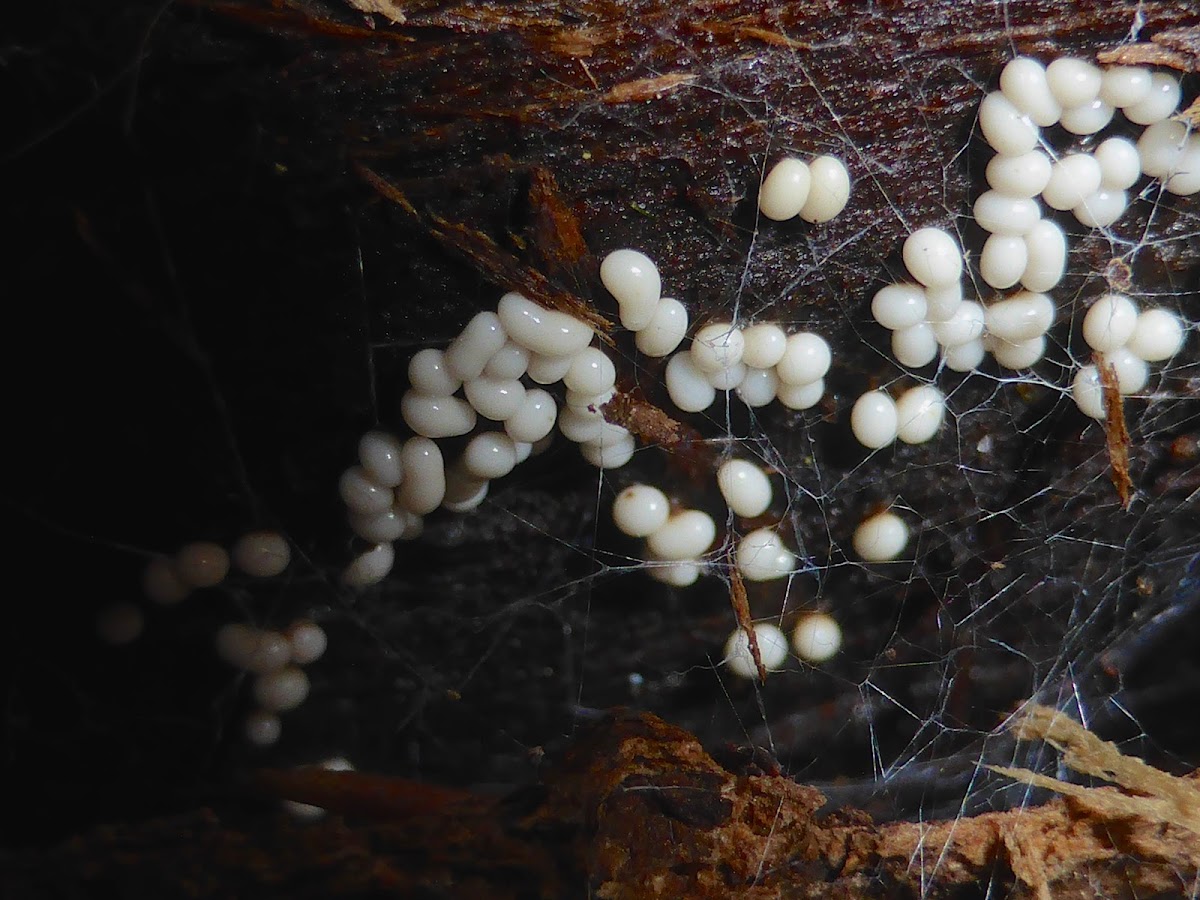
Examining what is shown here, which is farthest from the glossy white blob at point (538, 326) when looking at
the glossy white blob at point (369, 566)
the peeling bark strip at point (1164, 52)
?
the peeling bark strip at point (1164, 52)

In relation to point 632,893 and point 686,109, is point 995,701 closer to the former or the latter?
point 632,893

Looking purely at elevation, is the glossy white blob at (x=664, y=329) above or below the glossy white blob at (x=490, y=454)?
above

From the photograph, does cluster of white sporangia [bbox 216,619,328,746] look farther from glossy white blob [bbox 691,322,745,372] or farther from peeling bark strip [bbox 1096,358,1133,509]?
peeling bark strip [bbox 1096,358,1133,509]

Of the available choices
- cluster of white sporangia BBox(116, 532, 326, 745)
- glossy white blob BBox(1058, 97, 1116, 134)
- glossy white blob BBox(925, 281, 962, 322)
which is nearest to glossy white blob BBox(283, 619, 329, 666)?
cluster of white sporangia BBox(116, 532, 326, 745)

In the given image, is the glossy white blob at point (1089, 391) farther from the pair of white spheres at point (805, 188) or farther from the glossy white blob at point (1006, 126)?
the pair of white spheres at point (805, 188)

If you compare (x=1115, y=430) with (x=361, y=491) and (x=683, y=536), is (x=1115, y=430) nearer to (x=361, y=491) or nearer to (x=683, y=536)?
(x=683, y=536)

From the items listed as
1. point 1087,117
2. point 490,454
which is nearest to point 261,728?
point 490,454
